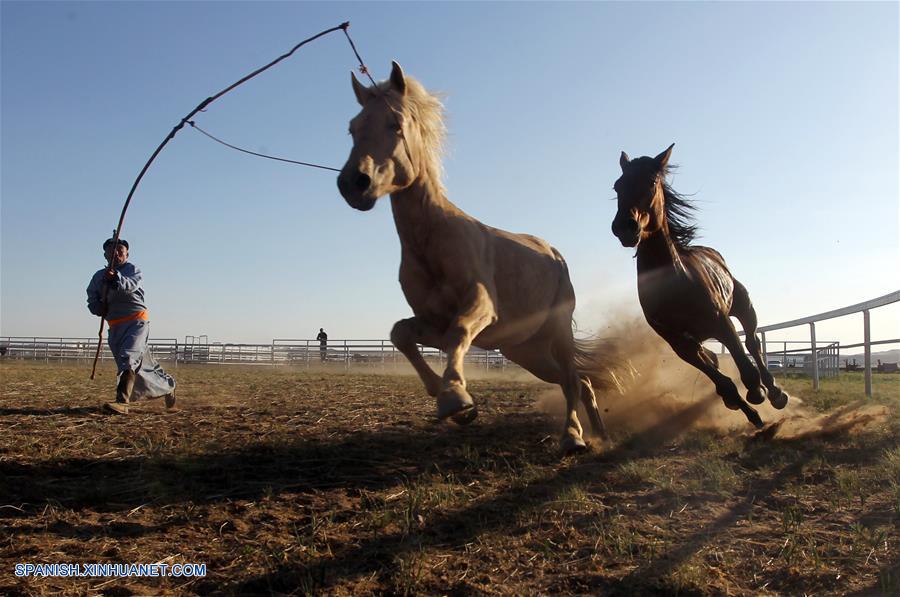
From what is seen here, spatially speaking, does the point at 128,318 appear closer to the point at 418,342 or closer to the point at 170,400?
the point at 170,400

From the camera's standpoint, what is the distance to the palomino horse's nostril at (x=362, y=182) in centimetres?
342

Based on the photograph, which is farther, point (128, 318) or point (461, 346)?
point (128, 318)

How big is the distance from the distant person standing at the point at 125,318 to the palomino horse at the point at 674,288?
182 inches

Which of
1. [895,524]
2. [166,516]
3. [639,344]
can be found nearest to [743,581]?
[895,524]

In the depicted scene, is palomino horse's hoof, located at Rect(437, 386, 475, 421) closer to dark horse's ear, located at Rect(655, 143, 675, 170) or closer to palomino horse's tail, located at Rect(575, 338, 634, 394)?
dark horse's ear, located at Rect(655, 143, 675, 170)

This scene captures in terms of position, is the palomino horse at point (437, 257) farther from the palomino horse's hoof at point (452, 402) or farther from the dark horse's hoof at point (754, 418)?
the dark horse's hoof at point (754, 418)

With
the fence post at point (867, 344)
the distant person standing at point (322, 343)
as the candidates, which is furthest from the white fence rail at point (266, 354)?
the fence post at point (867, 344)

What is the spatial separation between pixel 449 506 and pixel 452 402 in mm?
584

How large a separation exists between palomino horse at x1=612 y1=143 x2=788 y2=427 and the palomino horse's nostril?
226 cm

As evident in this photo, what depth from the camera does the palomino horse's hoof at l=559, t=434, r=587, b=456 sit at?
14.5 ft

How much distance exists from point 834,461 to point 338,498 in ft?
10.5

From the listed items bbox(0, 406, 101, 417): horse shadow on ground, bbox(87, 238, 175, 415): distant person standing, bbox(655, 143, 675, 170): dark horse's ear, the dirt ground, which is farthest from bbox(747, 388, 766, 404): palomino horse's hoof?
bbox(0, 406, 101, 417): horse shadow on ground

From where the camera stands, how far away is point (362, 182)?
3.43m

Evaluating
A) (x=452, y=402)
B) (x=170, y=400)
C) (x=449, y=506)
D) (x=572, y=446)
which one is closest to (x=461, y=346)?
(x=452, y=402)
